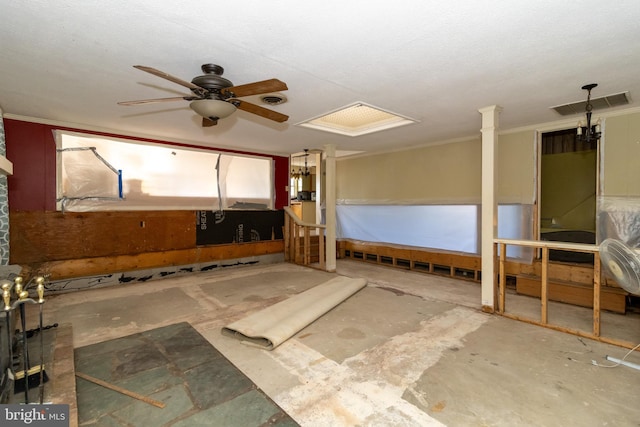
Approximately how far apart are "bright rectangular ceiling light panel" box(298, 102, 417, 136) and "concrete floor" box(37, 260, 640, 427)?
2513 mm

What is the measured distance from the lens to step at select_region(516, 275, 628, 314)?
135 inches

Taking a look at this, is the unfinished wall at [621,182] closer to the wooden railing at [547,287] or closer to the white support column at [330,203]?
the wooden railing at [547,287]

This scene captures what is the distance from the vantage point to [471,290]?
4.33 meters

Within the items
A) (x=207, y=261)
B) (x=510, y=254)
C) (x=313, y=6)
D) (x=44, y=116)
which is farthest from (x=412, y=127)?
(x=44, y=116)

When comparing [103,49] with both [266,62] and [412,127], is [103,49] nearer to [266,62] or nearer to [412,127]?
[266,62]

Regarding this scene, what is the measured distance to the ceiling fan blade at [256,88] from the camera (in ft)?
6.71

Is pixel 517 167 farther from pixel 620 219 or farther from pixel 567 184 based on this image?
pixel 567 184

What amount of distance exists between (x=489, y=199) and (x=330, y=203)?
277 centimetres

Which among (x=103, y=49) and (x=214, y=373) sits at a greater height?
(x=103, y=49)

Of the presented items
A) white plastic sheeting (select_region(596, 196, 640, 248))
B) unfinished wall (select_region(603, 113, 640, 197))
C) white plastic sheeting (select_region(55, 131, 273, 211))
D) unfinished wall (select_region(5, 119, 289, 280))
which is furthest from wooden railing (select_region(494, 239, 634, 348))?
unfinished wall (select_region(5, 119, 289, 280))

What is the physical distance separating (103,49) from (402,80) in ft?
8.16

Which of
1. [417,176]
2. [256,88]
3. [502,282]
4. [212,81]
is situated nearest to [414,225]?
[417,176]

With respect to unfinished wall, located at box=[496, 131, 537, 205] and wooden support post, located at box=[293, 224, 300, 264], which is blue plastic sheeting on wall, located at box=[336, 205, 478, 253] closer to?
unfinished wall, located at box=[496, 131, 537, 205]

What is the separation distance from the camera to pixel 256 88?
2150 mm
